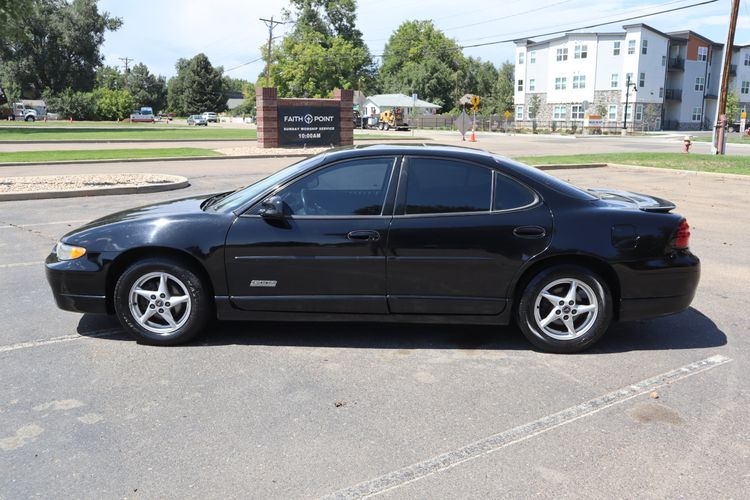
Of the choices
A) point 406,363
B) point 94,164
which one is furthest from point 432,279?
point 94,164

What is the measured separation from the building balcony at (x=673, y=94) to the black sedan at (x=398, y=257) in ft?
240

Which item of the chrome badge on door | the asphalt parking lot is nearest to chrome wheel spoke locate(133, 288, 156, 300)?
the asphalt parking lot

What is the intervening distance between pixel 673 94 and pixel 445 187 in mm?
74396

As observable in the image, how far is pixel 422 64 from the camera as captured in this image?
3880 inches

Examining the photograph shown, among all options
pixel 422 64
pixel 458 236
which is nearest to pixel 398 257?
pixel 458 236

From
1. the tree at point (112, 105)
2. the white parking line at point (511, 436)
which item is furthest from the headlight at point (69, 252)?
the tree at point (112, 105)

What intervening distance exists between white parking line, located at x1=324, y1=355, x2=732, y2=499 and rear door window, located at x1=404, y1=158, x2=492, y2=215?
5.15ft

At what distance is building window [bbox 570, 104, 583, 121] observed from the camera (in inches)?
2721

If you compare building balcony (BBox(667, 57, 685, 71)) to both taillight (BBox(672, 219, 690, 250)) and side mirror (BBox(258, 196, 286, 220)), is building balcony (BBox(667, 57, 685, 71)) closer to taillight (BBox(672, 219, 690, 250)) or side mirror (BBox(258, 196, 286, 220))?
taillight (BBox(672, 219, 690, 250))

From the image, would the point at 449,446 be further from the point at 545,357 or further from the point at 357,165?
the point at 357,165

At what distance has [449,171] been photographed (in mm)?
4785

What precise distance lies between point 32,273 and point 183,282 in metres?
3.12

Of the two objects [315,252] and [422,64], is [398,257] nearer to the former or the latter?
[315,252]

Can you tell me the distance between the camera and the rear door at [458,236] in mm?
4617
